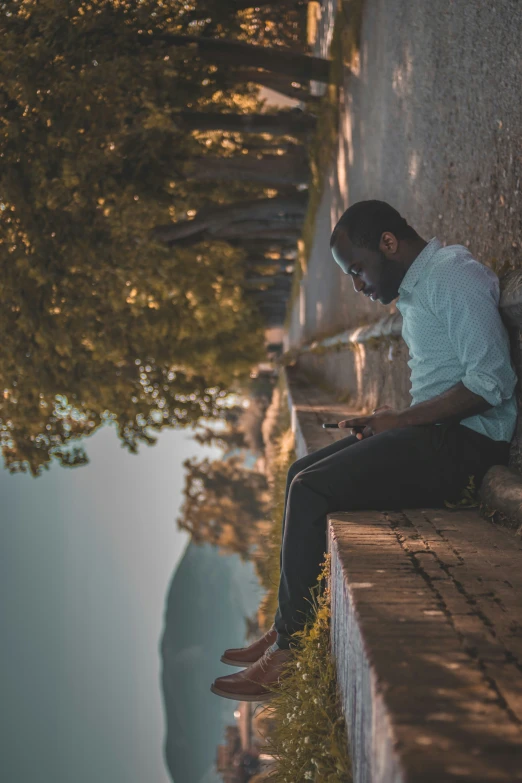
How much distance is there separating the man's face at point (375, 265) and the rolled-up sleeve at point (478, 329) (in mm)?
485

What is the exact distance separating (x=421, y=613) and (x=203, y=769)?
13151 cm

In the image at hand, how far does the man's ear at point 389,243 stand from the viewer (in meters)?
4.27

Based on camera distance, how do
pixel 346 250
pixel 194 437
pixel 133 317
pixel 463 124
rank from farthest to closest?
1. pixel 194 437
2. pixel 133 317
3. pixel 463 124
4. pixel 346 250

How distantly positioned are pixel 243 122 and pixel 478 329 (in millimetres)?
10403

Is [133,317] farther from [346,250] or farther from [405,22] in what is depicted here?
[346,250]

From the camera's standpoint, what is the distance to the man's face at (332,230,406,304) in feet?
14.0

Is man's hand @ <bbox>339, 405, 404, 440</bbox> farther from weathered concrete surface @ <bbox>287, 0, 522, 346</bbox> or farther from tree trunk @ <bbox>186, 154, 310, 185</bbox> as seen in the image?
tree trunk @ <bbox>186, 154, 310, 185</bbox>

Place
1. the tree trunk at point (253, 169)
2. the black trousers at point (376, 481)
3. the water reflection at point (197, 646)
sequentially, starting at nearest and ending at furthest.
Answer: the black trousers at point (376, 481) < the tree trunk at point (253, 169) < the water reflection at point (197, 646)

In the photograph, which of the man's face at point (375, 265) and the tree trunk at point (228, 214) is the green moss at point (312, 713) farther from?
the tree trunk at point (228, 214)

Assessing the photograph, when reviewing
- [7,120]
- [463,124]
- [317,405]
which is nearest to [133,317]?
[7,120]

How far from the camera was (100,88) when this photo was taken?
11672 mm

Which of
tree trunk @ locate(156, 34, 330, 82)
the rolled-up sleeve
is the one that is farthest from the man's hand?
tree trunk @ locate(156, 34, 330, 82)

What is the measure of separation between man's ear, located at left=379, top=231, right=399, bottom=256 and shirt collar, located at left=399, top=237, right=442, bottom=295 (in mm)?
160

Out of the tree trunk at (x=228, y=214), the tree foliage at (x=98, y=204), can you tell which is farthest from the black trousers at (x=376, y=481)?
the tree trunk at (x=228, y=214)
